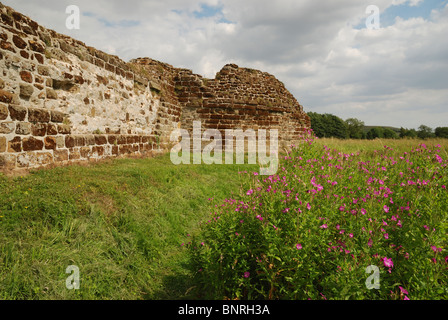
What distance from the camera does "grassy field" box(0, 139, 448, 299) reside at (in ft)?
8.53

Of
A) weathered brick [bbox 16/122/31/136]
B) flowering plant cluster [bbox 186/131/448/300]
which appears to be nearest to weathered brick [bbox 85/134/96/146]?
weathered brick [bbox 16/122/31/136]

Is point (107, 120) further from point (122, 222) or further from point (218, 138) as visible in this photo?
point (218, 138)

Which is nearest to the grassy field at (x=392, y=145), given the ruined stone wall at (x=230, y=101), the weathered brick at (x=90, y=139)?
the ruined stone wall at (x=230, y=101)

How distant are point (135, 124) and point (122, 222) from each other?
16.5 ft

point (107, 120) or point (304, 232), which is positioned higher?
point (107, 120)

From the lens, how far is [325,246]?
7.98ft

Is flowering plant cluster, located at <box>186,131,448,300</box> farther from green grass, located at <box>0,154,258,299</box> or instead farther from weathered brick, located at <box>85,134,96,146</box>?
weathered brick, located at <box>85,134,96,146</box>

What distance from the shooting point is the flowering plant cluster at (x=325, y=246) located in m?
1.97

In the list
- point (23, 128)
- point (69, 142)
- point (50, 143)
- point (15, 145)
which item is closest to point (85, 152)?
point (69, 142)

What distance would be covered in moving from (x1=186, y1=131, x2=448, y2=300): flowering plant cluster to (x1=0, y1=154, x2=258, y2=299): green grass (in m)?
0.85

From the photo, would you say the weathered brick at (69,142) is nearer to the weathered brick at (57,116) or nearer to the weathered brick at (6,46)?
the weathered brick at (57,116)
